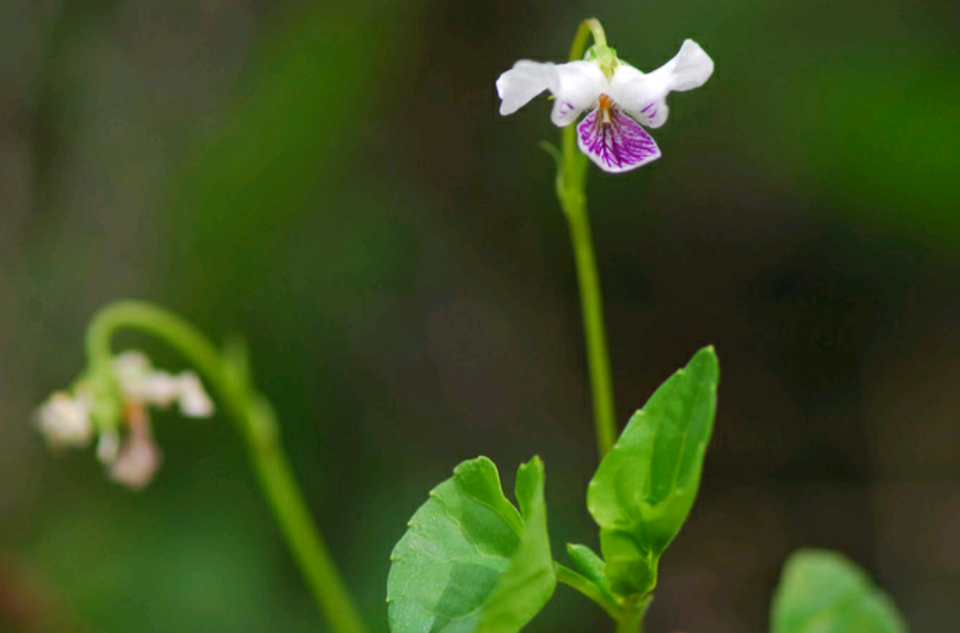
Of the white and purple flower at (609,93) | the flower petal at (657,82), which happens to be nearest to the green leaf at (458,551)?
the white and purple flower at (609,93)

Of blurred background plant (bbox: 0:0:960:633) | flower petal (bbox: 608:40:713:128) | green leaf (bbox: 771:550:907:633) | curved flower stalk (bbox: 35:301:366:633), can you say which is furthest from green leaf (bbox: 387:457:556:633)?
blurred background plant (bbox: 0:0:960:633)

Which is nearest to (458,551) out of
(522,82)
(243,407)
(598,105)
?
(522,82)

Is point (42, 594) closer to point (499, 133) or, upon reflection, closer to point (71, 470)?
point (71, 470)

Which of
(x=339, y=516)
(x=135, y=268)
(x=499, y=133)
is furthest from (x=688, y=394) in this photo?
(x=135, y=268)

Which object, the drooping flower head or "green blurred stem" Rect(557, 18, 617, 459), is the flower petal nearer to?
"green blurred stem" Rect(557, 18, 617, 459)

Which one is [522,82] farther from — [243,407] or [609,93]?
[243,407]
